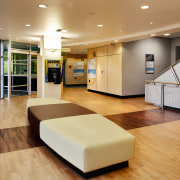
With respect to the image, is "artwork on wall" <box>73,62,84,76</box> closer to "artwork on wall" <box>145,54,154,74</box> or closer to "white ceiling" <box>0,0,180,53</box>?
"artwork on wall" <box>145,54,154,74</box>

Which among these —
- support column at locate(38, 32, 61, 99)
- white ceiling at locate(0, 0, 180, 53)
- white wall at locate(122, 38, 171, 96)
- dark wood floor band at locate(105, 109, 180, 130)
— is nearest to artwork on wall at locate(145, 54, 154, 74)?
white wall at locate(122, 38, 171, 96)

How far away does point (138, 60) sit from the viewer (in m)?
10.5

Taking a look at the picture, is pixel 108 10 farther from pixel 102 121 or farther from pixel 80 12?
pixel 102 121

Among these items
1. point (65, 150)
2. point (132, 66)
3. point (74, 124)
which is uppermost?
point (132, 66)

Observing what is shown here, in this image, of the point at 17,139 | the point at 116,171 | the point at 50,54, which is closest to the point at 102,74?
the point at 50,54

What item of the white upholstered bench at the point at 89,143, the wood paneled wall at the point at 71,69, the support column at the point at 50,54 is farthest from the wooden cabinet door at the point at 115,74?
the white upholstered bench at the point at 89,143

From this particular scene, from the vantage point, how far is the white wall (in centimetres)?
1008

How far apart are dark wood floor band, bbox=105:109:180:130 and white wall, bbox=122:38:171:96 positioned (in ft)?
10.7

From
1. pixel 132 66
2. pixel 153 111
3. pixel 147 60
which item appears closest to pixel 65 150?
pixel 153 111

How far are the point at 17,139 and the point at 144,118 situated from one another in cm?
363

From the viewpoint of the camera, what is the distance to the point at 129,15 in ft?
18.0

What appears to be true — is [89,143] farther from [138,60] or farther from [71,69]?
[71,69]

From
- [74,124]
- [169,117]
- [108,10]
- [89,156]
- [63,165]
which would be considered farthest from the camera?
[169,117]

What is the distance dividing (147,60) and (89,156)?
908 centimetres
